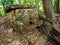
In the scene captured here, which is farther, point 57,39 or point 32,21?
point 32,21

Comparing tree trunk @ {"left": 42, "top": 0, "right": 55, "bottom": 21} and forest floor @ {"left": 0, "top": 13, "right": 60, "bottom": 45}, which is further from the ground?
tree trunk @ {"left": 42, "top": 0, "right": 55, "bottom": 21}

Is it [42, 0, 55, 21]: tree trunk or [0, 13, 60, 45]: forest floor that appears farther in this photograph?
[42, 0, 55, 21]: tree trunk

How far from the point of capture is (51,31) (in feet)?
23.3

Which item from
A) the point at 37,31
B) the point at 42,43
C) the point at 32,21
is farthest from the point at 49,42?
the point at 32,21

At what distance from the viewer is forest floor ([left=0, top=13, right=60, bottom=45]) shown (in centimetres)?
680

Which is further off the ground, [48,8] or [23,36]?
[48,8]

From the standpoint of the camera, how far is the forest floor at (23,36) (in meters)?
→ 6.80

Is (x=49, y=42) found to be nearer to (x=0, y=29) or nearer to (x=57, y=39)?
(x=57, y=39)

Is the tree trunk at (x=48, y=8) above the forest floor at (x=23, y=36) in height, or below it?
above

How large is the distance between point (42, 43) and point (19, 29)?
150cm

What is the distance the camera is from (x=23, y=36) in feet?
23.2

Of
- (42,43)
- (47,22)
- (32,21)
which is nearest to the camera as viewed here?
(42,43)

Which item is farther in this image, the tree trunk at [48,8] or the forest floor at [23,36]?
the tree trunk at [48,8]

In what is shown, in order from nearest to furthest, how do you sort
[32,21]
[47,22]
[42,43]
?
[42,43] < [47,22] < [32,21]
